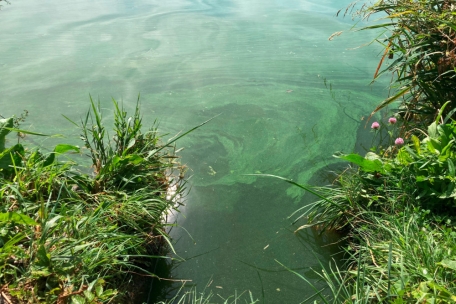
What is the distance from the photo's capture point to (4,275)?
1.19 meters

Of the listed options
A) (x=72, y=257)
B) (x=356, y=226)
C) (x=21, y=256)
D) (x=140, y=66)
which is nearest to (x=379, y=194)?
(x=356, y=226)

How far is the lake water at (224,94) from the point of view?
1.73 meters

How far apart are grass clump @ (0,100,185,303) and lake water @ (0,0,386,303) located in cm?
23

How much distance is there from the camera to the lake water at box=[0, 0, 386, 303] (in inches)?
68.2

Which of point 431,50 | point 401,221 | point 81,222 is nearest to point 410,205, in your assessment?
point 401,221

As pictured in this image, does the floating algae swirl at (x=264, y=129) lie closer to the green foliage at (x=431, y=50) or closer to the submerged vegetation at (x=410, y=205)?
the submerged vegetation at (x=410, y=205)

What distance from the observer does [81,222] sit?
1332mm

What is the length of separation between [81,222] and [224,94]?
1.72 metres

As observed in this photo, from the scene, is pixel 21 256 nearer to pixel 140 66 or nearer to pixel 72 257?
pixel 72 257

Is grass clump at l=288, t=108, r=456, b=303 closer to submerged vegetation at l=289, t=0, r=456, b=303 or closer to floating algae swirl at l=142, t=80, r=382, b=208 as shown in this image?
submerged vegetation at l=289, t=0, r=456, b=303

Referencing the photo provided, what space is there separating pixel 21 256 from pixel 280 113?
1821 millimetres

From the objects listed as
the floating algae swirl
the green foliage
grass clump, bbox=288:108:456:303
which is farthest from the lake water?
the green foliage

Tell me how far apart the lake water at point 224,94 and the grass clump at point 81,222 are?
0.23 meters

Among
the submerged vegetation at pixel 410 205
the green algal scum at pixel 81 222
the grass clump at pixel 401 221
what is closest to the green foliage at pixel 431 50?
the submerged vegetation at pixel 410 205
